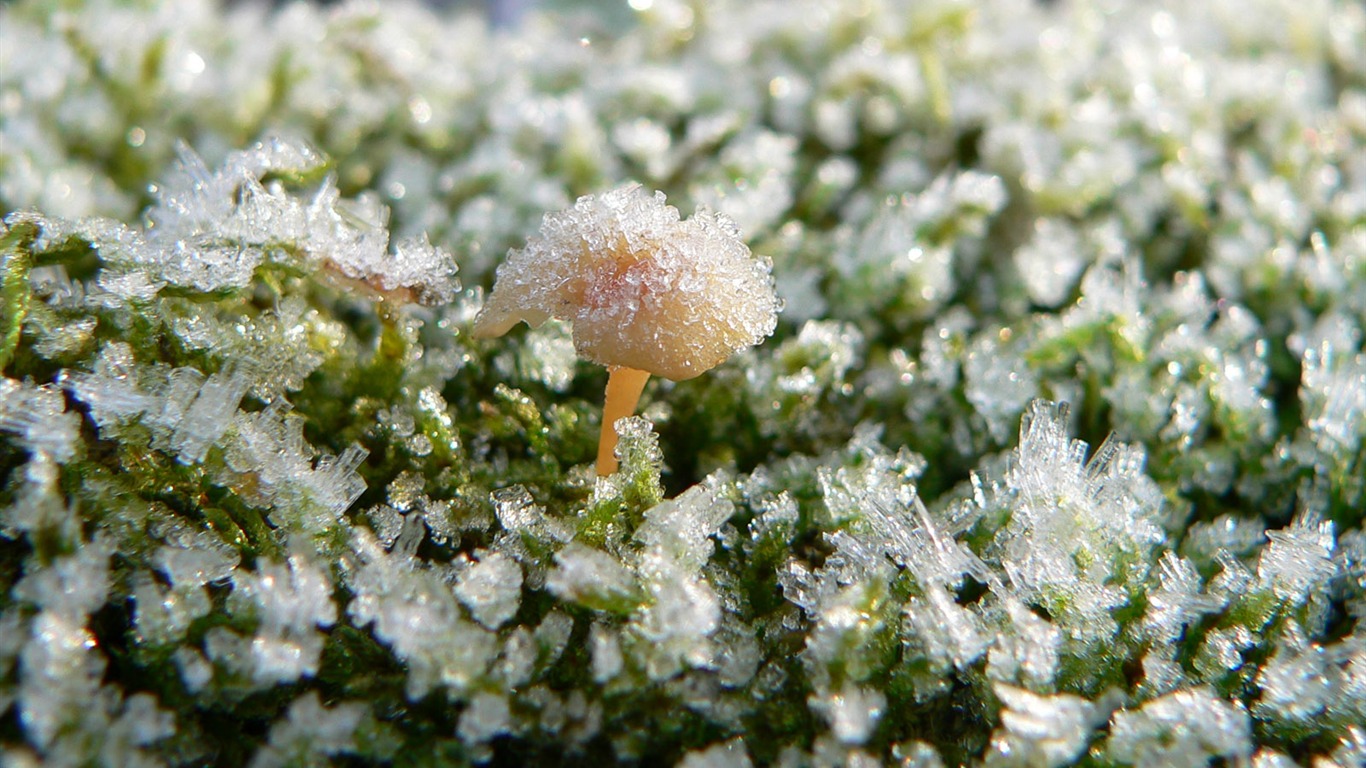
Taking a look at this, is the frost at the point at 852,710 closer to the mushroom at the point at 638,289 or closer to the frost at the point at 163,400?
the mushroom at the point at 638,289

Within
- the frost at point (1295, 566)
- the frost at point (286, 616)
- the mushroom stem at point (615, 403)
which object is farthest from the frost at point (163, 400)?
the frost at point (1295, 566)

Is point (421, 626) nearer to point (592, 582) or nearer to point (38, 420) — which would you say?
point (592, 582)

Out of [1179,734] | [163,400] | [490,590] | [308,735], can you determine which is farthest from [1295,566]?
[163,400]

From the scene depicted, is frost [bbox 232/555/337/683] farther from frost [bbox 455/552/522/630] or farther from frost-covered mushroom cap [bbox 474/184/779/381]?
frost-covered mushroom cap [bbox 474/184/779/381]

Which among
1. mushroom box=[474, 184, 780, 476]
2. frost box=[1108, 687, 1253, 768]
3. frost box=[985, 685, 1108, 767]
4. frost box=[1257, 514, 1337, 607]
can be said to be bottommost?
frost box=[985, 685, 1108, 767]

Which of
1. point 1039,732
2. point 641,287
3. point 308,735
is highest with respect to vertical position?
point 641,287

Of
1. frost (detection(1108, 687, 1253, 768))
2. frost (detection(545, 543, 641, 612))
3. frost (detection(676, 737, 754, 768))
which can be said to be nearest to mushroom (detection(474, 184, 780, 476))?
frost (detection(545, 543, 641, 612))
